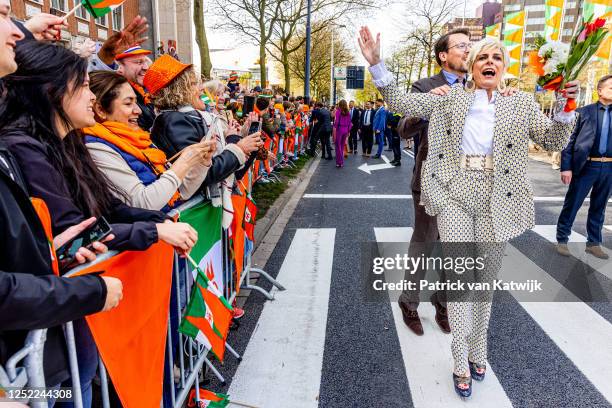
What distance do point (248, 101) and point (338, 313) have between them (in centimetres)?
233

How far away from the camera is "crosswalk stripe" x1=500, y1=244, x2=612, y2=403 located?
3.07 meters

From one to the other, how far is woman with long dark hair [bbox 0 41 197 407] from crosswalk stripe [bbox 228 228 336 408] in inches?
51.0

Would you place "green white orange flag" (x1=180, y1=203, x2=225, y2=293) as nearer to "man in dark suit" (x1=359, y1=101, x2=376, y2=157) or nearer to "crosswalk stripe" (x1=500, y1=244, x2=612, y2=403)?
"crosswalk stripe" (x1=500, y1=244, x2=612, y2=403)

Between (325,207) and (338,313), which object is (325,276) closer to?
(338,313)

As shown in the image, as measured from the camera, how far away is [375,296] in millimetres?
4273

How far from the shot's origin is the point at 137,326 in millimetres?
1945

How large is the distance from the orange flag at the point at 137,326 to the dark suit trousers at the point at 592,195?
4.85 meters

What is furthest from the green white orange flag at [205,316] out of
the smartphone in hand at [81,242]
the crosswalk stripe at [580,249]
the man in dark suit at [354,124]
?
the man in dark suit at [354,124]

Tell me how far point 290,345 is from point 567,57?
8.39ft

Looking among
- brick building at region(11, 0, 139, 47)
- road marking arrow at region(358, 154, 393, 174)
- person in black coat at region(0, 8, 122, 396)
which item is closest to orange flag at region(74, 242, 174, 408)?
person in black coat at region(0, 8, 122, 396)

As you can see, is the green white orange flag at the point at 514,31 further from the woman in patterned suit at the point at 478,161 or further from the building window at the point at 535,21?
the building window at the point at 535,21

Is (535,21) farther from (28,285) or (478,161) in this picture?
(28,285)

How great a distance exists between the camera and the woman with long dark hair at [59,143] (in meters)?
Answer: 1.66

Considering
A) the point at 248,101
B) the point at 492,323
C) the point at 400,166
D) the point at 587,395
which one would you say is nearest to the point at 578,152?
the point at 492,323
